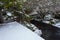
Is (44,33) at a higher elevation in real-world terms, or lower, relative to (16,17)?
lower

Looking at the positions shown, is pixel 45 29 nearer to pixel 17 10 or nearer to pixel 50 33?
pixel 50 33

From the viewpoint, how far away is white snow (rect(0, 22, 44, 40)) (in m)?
2.02

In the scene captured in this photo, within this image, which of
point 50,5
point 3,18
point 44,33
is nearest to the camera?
point 3,18

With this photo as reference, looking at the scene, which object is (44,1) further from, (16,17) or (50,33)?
(16,17)

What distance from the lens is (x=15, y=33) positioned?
214cm

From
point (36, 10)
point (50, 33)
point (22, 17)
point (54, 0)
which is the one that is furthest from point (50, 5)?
point (22, 17)

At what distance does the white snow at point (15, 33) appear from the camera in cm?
202

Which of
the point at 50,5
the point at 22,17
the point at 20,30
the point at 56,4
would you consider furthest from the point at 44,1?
the point at 20,30

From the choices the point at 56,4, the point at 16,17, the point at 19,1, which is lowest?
the point at 56,4

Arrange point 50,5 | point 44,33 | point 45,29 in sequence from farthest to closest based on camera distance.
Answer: point 50,5
point 45,29
point 44,33

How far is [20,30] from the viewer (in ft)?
7.30

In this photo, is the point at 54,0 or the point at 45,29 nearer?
the point at 45,29

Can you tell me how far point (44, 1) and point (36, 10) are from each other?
37 centimetres

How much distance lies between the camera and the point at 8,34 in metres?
2.12
